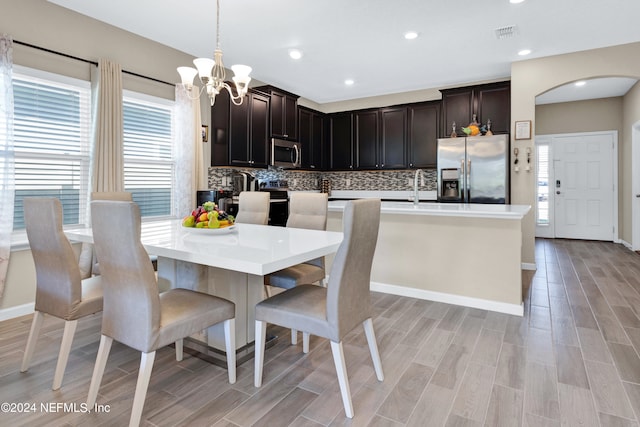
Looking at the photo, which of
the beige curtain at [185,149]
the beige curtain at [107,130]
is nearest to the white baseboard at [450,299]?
the beige curtain at [185,149]

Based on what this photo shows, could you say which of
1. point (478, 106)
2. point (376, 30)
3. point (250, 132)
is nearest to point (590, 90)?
point (478, 106)

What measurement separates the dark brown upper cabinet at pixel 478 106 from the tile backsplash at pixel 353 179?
0.91 m

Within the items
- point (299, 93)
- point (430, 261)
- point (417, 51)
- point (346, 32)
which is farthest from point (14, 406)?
point (299, 93)

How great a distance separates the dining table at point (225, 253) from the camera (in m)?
1.69

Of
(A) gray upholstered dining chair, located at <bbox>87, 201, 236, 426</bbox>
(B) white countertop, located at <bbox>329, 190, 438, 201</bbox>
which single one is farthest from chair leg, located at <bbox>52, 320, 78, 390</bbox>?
(B) white countertop, located at <bbox>329, 190, 438, 201</bbox>

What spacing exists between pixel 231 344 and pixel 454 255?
7.16 ft

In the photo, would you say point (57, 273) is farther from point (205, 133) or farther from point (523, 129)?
point (523, 129)

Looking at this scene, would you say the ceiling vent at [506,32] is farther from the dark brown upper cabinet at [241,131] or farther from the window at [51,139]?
the window at [51,139]

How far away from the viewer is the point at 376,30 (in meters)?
3.65

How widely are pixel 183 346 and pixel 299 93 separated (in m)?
4.88

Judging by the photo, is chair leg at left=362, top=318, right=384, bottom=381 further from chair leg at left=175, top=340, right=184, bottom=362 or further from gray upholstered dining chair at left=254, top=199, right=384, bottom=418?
chair leg at left=175, top=340, right=184, bottom=362

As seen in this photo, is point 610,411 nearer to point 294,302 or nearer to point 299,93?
point 294,302

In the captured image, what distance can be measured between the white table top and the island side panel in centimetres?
147

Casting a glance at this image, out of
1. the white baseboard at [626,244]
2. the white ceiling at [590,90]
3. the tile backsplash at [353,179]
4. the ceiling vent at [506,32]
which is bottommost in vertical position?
the white baseboard at [626,244]
